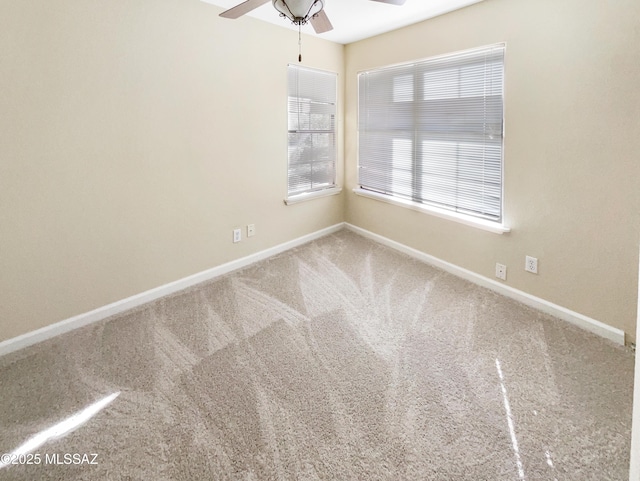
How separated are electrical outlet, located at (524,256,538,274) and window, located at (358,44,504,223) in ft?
1.31

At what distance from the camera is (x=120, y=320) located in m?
2.67

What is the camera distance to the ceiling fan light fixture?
1996 millimetres

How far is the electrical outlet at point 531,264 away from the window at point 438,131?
0.40m

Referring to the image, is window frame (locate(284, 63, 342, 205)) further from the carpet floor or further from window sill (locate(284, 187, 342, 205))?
the carpet floor

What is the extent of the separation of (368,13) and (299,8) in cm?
139

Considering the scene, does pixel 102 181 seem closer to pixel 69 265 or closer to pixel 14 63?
pixel 69 265

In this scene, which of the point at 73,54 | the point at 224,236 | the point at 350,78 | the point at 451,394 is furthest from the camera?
the point at 350,78

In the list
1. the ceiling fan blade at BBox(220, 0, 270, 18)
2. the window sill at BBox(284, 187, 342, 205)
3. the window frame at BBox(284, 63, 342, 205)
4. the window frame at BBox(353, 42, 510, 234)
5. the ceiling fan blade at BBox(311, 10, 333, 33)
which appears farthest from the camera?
the window sill at BBox(284, 187, 342, 205)

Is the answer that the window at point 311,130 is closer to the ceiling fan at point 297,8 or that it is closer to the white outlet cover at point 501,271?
the ceiling fan at point 297,8

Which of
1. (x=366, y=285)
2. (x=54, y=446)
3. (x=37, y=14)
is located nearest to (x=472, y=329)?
(x=366, y=285)

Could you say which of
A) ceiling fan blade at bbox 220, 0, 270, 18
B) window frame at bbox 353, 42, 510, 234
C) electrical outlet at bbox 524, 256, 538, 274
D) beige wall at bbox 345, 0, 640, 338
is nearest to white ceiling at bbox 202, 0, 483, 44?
beige wall at bbox 345, 0, 640, 338

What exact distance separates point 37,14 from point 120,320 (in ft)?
6.63

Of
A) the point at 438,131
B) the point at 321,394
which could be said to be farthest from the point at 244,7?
the point at 321,394

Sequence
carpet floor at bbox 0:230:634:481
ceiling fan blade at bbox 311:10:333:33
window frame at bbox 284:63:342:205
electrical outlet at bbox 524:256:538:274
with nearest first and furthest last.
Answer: carpet floor at bbox 0:230:634:481
ceiling fan blade at bbox 311:10:333:33
electrical outlet at bbox 524:256:538:274
window frame at bbox 284:63:342:205
